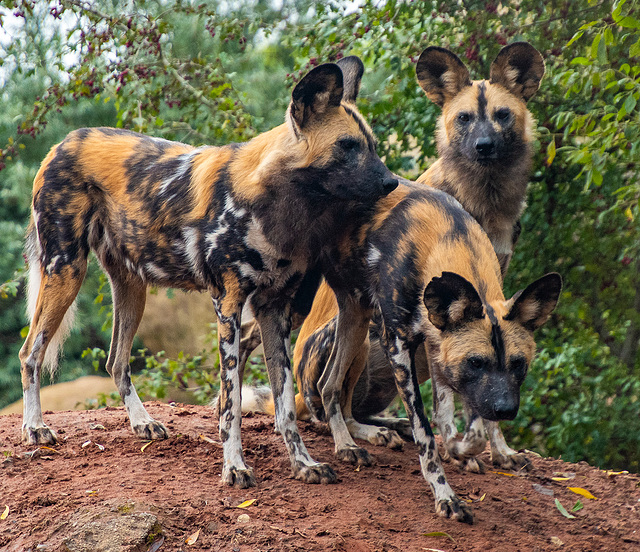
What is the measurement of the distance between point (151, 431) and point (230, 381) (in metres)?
0.74

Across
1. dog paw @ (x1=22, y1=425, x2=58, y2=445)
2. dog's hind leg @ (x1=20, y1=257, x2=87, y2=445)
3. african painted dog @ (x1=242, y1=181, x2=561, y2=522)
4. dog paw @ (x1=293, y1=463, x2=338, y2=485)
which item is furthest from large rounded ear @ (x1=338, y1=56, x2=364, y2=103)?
dog paw @ (x1=22, y1=425, x2=58, y2=445)

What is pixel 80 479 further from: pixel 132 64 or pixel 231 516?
pixel 132 64

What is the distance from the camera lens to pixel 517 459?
3.96m

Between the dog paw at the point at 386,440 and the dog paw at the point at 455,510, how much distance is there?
899mm

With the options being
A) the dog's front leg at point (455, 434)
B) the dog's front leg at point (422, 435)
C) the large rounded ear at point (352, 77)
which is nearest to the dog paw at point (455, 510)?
the dog's front leg at point (422, 435)

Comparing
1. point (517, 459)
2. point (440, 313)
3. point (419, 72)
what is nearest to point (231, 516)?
point (440, 313)

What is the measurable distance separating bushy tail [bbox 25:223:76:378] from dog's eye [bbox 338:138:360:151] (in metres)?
1.95

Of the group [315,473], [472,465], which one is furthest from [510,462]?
[315,473]

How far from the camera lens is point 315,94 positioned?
10.7ft

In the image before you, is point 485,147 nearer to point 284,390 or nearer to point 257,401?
point 284,390

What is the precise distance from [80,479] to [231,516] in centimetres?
80

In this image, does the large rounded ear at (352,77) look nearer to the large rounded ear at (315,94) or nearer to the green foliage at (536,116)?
the large rounded ear at (315,94)

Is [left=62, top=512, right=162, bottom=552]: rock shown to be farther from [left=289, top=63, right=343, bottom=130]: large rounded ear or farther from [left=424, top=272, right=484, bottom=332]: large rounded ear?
[left=289, top=63, right=343, bottom=130]: large rounded ear

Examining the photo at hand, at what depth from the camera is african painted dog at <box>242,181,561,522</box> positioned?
289 cm
